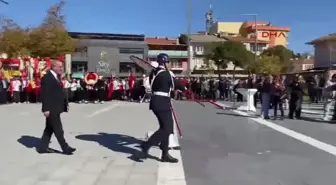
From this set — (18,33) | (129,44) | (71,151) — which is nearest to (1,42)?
(18,33)

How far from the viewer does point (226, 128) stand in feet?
44.9

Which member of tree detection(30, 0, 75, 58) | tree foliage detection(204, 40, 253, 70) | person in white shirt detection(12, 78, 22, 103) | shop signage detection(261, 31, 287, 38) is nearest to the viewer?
person in white shirt detection(12, 78, 22, 103)

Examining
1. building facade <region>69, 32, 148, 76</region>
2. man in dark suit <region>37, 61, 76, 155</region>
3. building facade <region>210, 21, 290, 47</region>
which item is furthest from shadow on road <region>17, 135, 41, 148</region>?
building facade <region>210, 21, 290, 47</region>

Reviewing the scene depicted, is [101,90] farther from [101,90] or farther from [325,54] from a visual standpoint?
[325,54]

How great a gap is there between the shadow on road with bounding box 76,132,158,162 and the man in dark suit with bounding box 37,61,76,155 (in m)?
1.12

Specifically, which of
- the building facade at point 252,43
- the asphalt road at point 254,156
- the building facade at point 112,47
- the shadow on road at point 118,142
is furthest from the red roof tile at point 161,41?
the shadow on road at point 118,142

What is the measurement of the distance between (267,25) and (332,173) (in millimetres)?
141115

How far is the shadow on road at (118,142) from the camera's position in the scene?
344 inches

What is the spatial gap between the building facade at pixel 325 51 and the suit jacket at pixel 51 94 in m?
62.3

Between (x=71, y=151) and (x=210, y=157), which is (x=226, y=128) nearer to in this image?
(x=210, y=157)

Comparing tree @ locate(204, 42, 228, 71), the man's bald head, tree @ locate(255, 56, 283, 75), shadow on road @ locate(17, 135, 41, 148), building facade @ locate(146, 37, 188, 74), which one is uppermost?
building facade @ locate(146, 37, 188, 74)

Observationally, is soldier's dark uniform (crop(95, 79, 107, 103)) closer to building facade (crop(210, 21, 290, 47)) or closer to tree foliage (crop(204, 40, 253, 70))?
tree foliage (crop(204, 40, 253, 70))

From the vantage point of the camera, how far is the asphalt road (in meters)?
6.97

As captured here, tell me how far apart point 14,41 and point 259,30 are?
103 m
